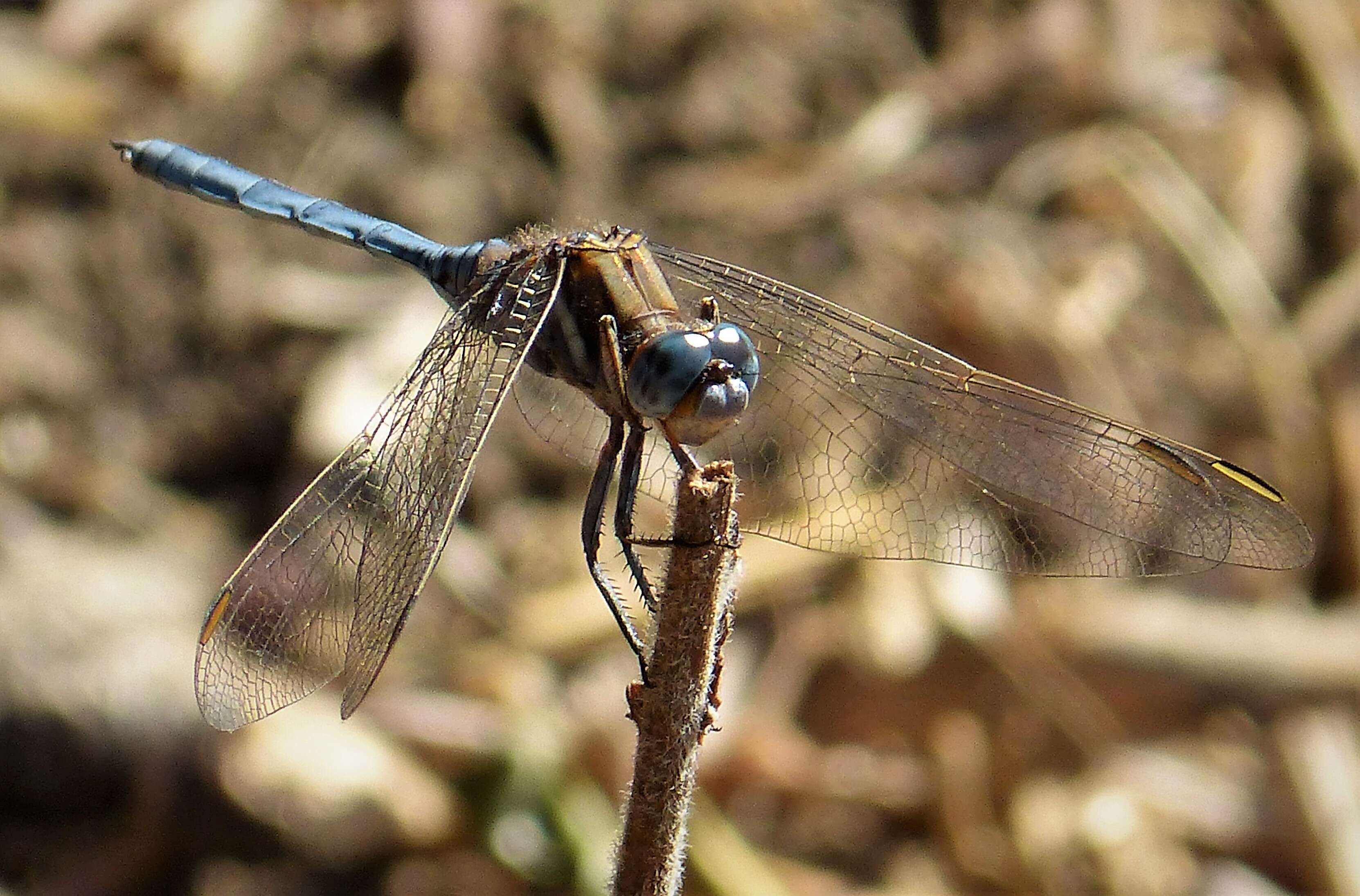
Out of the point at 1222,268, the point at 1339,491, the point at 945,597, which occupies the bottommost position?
the point at 945,597

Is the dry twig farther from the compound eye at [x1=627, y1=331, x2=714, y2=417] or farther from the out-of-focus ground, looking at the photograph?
the out-of-focus ground

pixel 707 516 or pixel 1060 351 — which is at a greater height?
pixel 1060 351

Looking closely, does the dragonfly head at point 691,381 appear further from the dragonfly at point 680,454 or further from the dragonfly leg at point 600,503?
the dragonfly leg at point 600,503

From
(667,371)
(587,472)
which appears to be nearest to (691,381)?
(667,371)

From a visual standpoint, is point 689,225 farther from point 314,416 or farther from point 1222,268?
point 1222,268

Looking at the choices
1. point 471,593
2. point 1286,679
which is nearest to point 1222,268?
point 1286,679

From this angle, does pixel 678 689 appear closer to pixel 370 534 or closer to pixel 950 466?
pixel 370 534

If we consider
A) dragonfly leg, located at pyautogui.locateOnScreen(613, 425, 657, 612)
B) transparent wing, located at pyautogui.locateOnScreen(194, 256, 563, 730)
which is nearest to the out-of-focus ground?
dragonfly leg, located at pyautogui.locateOnScreen(613, 425, 657, 612)

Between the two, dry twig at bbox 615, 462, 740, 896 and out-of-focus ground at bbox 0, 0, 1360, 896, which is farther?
Result: out-of-focus ground at bbox 0, 0, 1360, 896
